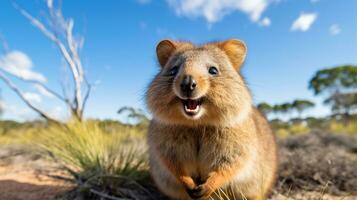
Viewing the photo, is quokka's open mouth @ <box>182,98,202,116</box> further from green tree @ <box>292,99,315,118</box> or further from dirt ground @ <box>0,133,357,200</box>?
green tree @ <box>292,99,315,118</box>

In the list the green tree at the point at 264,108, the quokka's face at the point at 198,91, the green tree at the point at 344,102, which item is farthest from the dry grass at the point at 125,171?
the green tree at the point at 344,102

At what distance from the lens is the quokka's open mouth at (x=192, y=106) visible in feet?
10.1

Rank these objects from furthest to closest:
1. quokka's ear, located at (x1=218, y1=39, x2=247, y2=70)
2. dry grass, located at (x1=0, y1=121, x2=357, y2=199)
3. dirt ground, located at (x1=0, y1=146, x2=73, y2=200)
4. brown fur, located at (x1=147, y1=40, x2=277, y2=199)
A: dirt ground, located at (x1=0, y1=146, x2=73, y2=200) < dry grass, located at (x1=0, y1=121, x2=357, y2=199) < quokka's ear, located at (x1=218, y1=39, x2=247, y2=70) < brown fur, located at (x1=147, y1=40, x2=277, y2=199)

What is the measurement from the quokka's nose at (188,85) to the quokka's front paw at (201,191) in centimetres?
93

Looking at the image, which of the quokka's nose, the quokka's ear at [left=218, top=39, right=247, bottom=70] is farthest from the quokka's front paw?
the quokka's ear at [left=218, top=39, right=247, bottom=70]

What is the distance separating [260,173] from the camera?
3686 mm

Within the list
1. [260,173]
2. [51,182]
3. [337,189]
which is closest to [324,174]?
[337,189]

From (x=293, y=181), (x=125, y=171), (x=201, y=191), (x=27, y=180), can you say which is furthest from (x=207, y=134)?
(x=27, y=180)

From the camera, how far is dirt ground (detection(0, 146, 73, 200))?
202 inches

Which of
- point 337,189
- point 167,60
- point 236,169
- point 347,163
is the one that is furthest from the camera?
point 347,163

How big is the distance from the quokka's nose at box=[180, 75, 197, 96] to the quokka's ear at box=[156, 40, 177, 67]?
1.01m

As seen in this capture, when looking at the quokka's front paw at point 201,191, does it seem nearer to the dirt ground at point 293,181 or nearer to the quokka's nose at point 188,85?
the quokka's nose at point 188,85

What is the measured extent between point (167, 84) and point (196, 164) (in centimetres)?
85

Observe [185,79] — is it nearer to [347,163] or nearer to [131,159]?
[131,159]
